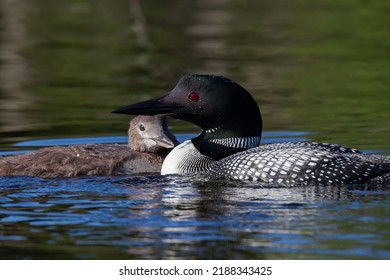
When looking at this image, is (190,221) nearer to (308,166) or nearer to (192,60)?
(308,166)

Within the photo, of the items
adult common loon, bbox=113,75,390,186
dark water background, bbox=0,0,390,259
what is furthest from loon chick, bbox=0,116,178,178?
adult common loon, bbox=113,75,390,186

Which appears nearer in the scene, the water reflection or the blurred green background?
the water reflection

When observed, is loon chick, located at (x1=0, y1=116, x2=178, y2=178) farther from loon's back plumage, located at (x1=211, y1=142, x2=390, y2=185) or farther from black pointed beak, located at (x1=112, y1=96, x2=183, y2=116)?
loon's back plumage, located at (x1=211, y1=142, x2=390, y2=185)

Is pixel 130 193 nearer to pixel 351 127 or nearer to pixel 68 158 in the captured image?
pixel 68 158

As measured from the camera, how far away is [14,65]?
15383 millimetres

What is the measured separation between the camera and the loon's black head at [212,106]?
8805 mm

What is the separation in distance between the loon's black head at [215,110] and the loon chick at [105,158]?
1.71 ft

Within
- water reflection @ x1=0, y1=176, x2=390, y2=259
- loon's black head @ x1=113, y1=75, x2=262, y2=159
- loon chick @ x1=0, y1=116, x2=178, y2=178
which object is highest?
loon's black head @ x1=113, y1=75, x2=262, y2=159

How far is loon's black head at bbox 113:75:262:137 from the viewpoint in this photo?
880cm

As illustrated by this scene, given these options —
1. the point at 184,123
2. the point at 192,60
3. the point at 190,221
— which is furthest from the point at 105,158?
the point at 192,60

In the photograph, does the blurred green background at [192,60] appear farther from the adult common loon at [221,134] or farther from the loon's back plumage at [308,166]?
the loon's back plumage at [308,166]

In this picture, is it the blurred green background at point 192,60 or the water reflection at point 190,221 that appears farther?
the blurred green background at point 192,60

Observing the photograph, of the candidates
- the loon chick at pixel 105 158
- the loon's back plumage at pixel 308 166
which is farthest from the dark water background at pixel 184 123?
the loon chick at pixel 105 158
